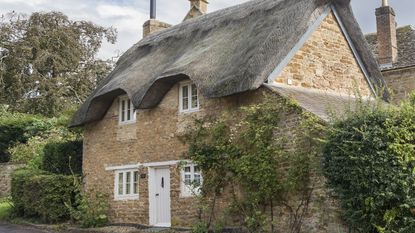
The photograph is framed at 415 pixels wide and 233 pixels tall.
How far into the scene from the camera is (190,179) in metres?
14.5

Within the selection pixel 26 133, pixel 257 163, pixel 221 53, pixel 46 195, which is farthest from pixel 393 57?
pixel 26 133

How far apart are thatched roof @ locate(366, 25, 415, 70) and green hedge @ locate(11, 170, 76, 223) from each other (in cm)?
1296

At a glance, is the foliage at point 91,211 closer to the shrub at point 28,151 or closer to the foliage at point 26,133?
the shrub at point 28,151

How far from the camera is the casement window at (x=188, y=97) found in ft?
48.2

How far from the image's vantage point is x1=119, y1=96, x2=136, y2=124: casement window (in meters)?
16.8

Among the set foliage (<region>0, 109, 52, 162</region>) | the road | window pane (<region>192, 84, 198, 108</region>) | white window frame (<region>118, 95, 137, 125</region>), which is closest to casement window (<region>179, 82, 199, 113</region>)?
window pane (<region>192, 84, 198, 108</region>)

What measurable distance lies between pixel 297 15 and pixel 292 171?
4534 mm

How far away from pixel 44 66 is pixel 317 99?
2519 cm

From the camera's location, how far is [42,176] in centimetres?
1791

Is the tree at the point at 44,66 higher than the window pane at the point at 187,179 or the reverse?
higher

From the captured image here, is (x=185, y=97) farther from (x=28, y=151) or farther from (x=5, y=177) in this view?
(x=5, y=177)

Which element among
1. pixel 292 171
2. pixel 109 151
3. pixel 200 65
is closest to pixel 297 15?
pixel 200 65

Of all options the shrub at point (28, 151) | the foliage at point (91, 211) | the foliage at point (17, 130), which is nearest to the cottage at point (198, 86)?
the foliage at point (91, 211)

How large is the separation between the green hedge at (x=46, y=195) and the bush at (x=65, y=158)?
1350mm
